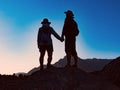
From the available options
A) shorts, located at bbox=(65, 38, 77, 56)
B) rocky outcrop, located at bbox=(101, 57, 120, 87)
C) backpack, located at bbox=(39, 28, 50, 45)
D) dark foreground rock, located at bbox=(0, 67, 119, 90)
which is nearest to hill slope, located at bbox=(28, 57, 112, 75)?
rocky outcrop, located at bbox=(101, 57, 120, 87)

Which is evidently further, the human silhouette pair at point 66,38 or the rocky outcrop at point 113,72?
the rocky outcrop at point 113,72

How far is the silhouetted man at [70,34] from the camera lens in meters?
17.5

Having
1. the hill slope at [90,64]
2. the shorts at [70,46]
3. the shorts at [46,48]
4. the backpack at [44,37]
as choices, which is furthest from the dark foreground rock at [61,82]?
the hill slope at [90,64]

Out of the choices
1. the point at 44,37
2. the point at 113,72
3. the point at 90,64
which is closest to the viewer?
the point at 44,37

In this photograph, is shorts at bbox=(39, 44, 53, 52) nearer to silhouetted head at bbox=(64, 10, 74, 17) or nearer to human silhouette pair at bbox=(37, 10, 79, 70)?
human silhouette pair at bbox=(37, 10, 79, 70)

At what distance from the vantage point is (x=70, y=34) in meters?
17.5

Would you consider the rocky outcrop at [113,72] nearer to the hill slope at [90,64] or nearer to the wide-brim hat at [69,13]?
the wide-brim hat at [69,13]

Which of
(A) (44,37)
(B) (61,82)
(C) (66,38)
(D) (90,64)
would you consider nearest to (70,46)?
(C) (66,38)

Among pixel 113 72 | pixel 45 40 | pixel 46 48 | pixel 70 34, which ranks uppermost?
pixel 70 34

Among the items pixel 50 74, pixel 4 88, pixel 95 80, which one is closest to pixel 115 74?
pixel 95 80

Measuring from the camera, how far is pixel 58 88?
15.4m

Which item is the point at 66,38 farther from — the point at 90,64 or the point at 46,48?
the point at 90,64

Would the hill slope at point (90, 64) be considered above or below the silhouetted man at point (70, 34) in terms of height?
above

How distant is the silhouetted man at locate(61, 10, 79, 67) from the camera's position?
688 inches
